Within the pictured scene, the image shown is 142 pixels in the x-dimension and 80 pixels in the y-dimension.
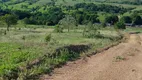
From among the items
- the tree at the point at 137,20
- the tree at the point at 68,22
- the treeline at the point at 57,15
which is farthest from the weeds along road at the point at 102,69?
the tree at the point at 137,20

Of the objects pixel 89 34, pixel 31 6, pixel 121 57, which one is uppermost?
pixel 121 57

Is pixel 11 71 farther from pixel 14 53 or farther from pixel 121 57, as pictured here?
pixel 121 57

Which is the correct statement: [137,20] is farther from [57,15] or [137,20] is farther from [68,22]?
[68,22]

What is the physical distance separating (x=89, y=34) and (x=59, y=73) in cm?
3859

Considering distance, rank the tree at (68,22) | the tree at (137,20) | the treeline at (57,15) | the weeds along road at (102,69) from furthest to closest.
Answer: the tree at (137,20)
the treeline at (57,15)
the tree at (68,22)
the weeds along road at (102,69)

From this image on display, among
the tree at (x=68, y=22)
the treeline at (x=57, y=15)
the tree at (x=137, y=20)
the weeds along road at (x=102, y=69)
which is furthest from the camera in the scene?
the tree at (x=137, y=20)

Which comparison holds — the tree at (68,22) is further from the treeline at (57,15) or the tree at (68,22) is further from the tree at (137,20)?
the tree at (137,20)

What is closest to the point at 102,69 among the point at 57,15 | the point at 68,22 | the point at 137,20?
the point at 68,22

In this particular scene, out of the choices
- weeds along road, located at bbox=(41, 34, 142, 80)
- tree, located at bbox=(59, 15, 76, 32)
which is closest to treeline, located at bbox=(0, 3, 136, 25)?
tree, located at bbox=(59, 15, 76, 32)

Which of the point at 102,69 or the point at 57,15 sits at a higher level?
the point at 102,69

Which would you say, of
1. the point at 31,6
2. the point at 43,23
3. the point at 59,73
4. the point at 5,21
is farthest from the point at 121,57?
the point at 31,6

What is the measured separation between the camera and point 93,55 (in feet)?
121

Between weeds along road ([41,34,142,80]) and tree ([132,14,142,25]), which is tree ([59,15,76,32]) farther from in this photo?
tree ([132,14,142,25])

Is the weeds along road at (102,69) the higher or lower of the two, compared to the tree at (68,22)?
higher
